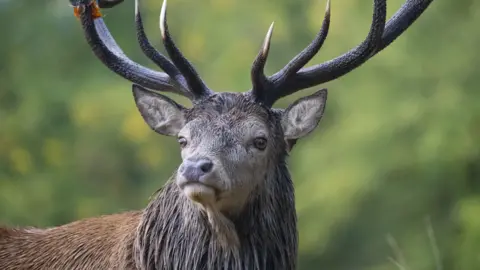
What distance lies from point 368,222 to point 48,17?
7603 millimetres

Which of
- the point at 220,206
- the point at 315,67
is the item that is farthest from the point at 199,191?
the point at 315,67

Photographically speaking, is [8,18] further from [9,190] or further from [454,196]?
[454,196]

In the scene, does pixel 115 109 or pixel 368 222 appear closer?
pixel 368 222

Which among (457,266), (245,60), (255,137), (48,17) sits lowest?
(457,266)

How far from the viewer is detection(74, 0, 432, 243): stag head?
5641 millimetres

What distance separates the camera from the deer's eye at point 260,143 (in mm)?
5922

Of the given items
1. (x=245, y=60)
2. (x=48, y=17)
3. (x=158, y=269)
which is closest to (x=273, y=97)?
(x=158, y=269)

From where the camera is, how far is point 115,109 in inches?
693

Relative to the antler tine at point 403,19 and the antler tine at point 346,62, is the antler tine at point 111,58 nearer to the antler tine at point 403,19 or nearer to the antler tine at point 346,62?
the antler tine at point 346,62

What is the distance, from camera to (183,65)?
6.14 meters

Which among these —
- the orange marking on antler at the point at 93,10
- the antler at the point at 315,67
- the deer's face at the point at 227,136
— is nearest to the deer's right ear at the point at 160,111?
the deer's face at the point at 227,136

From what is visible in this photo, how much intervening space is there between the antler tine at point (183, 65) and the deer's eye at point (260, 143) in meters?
0.48

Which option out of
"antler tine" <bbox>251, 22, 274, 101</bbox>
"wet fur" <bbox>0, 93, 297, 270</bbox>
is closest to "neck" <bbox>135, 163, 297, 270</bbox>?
"wet fur" <bbox>0, 93, 297, 270</bbox>

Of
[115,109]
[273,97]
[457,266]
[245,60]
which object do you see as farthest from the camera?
[115,109]
